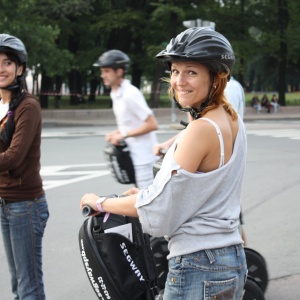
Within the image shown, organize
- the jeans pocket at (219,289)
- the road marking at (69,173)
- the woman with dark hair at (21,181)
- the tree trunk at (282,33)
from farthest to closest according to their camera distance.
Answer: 1. the tree trunk at (282,33)
2. the road marking at (69,173)
3. the woman with dark hair at (21,181)
4. the jeans pocket at (219,289)

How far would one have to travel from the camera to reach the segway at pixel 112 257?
102 inches

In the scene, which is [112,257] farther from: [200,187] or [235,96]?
[235,96]

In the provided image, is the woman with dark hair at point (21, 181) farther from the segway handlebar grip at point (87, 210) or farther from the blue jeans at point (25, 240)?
the segway handlebar grip at point (87, 210)

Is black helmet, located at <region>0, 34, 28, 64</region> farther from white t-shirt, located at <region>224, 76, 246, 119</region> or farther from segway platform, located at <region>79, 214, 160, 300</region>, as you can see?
white t-shirt, located at <region>224, 76, 246, 119</region>

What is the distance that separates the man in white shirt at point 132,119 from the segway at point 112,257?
263cm

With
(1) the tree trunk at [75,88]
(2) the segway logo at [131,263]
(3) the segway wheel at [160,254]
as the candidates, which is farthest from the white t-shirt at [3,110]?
(1) the tree trunk at [75,88]

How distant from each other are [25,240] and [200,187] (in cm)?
157

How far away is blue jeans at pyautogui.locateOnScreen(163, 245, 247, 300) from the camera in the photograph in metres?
2.26

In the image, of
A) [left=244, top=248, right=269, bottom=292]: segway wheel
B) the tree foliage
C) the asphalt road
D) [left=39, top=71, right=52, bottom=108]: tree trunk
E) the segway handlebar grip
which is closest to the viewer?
the segway handlebar grip

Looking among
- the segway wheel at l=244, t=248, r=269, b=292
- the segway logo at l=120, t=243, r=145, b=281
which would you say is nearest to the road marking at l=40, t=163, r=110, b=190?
the segway wheel at l=244, t=248, r=269, b=292

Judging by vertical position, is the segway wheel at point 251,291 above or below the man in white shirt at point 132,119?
below

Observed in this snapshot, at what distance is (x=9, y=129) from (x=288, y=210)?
5220 millimetres

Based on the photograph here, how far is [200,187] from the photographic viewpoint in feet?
7.16

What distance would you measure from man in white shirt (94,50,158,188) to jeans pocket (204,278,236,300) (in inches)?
119
